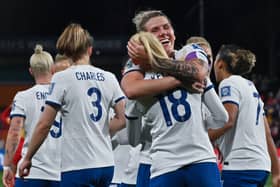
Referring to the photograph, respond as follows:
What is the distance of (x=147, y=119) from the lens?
18.1 feet

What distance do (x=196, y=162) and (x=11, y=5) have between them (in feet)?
57.3

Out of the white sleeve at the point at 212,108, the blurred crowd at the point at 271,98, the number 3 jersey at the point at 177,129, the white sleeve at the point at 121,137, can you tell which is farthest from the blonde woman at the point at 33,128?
the blurred crowd at the point at 271,98

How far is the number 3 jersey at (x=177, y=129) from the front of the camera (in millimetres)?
5363

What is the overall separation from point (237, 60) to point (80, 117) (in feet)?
4.86

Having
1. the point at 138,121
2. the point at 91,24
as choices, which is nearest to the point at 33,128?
the point at 138,121

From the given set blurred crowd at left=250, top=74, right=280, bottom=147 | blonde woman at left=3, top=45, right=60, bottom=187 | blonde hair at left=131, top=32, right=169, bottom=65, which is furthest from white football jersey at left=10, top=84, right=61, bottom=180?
blurred crowd at left=250, top=74, right=280, bottom=147

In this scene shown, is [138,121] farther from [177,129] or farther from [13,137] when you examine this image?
[13,137]

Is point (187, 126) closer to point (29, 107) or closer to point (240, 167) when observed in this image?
point (240, 167)

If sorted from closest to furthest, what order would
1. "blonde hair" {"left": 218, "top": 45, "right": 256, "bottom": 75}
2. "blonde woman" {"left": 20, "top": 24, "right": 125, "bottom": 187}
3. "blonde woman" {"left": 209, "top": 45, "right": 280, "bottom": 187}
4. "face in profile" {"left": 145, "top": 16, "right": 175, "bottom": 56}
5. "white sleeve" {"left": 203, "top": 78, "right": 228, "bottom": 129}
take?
1. "white sleeve" {"left": 203, "top": 78, "right": 228, "bottom": 129}
2. "face in profile" {"left": 145, "top": 16, "right": 175, "bottom": 56}
3. "blonde woman" {"left": 20, "top": 24, "right": 125, "bottom": 187}
4. "blonde woman" {"left": 209, "top": 45, "right": 280, "bottom": 187}
5. "blonde hair" {"left": 218, "top": 45, "right": 256, "bottom": 75}


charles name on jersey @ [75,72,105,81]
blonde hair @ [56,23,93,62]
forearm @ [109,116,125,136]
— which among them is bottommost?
forearm @ [109,116,125,136]

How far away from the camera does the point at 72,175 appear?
6.22m

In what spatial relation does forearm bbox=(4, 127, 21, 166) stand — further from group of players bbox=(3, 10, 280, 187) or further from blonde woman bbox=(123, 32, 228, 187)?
blonde woman bbox=(123, 32, 228, 187)

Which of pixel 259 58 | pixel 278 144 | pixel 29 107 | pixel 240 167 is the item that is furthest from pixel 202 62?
pixel 259 58

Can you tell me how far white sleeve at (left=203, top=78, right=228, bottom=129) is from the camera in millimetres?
5469
